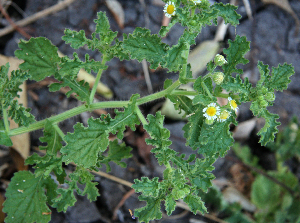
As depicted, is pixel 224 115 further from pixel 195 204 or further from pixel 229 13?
pixel 229 13

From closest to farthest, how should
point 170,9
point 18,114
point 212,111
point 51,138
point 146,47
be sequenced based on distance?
point 212,111 → point 170,9 → point 146,47 → point 18,114 → point 51,138

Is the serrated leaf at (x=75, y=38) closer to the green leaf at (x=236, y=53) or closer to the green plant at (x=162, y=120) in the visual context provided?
the green plant at (x=162, y=120)

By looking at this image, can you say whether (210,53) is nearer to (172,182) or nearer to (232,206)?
(232,206)

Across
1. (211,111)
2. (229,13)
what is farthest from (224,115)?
(229,13)

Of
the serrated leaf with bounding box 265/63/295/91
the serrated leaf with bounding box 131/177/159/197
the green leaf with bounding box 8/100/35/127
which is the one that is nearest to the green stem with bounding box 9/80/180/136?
the green leaf with bounding box 8/100/35/127

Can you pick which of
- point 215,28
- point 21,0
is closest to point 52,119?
point 21,0

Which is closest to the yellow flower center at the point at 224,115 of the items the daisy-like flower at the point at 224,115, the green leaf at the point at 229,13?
the daisy-like flower at the point at 224,115
